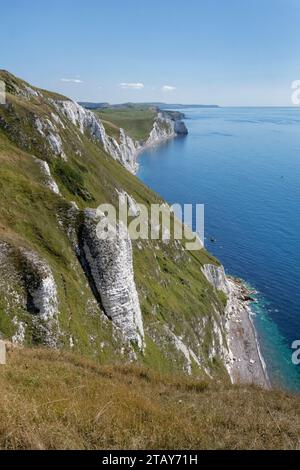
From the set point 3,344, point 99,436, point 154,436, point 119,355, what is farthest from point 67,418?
point 119,355

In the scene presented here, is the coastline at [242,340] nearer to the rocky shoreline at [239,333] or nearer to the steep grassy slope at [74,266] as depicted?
the rocky shoreline at [239,333]

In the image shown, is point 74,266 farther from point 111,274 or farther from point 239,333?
point 239,333

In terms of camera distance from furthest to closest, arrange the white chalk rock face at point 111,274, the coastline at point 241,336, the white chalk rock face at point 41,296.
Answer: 1. the coastline at point 241,336
2. the white chalk rock face at point 111,274
3. the white chalk rock face at point 41,296

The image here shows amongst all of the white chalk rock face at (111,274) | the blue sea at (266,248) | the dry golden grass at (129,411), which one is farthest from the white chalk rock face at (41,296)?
the blue sea at (266,248)

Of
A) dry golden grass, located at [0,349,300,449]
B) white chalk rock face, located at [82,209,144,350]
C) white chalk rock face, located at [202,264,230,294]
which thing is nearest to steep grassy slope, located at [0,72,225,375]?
white chalk rock face, located at [82,209,144,350]

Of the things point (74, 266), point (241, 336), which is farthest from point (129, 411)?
point (241, 336)

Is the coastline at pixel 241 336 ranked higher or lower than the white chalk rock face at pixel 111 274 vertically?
lower
